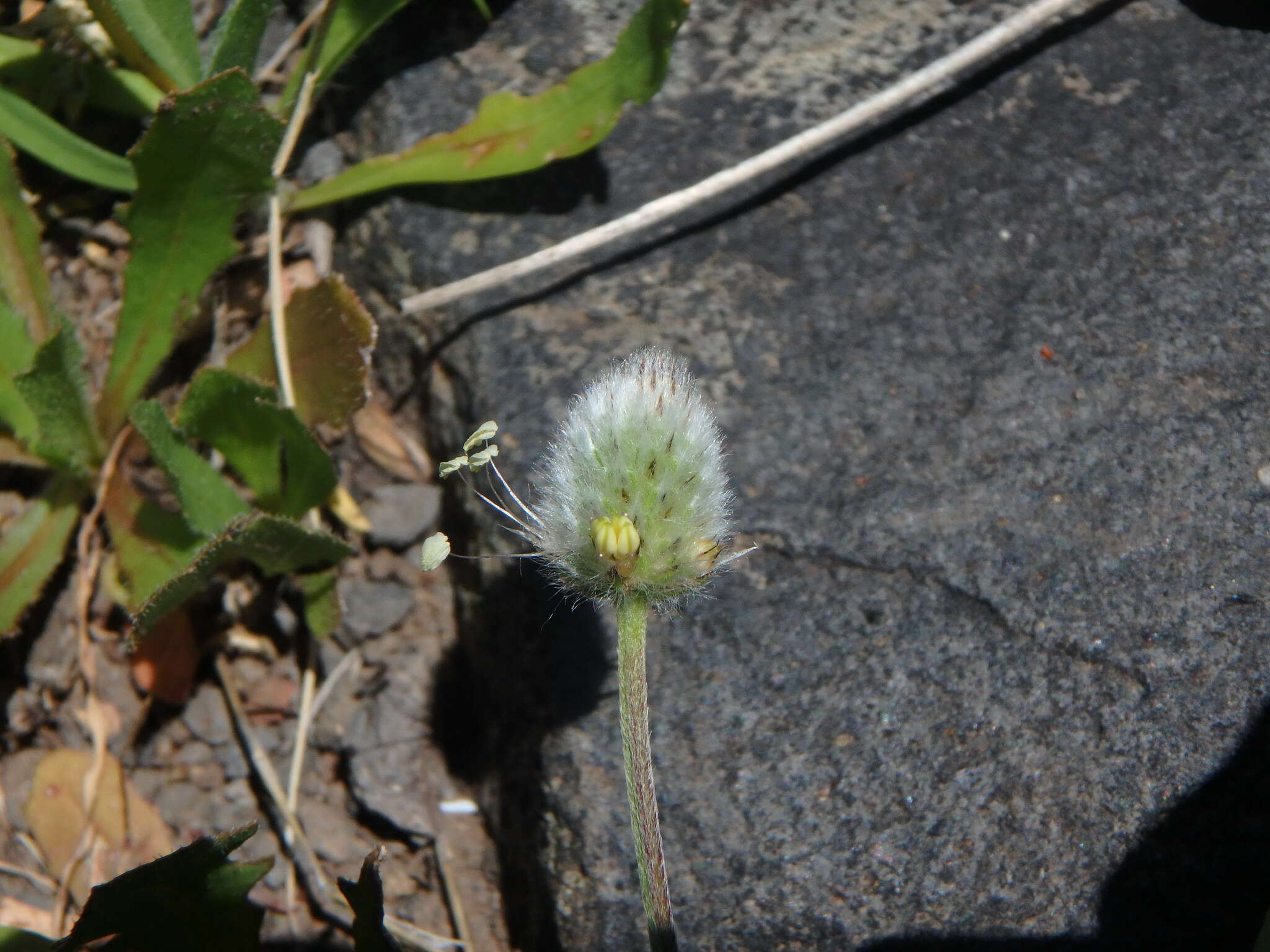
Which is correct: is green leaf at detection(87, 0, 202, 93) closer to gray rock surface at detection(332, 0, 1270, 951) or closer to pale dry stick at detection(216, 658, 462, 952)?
gray rock surface at detection(332, 0, 1270, 951)

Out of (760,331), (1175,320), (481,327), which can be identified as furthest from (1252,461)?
(481,327)

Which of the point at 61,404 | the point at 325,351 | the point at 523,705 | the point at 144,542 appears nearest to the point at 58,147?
the point at 61,404

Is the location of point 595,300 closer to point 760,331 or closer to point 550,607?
point 760,331

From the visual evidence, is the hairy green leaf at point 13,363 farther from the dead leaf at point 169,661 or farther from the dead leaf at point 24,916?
the dead leaf at point 24,916

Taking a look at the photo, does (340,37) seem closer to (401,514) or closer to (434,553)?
(401,514)

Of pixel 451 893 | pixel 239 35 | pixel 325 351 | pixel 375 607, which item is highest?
pixel 239 35

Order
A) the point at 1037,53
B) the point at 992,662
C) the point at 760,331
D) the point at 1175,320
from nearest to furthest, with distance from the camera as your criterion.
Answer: the point at 992,662, the point at 1175,320, the point at 760,331, the point at 1037,53
